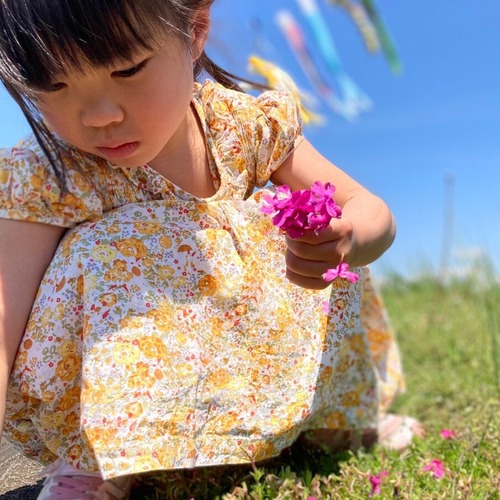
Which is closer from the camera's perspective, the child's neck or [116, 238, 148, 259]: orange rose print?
[116, 238, 148, 259]: orange rose print

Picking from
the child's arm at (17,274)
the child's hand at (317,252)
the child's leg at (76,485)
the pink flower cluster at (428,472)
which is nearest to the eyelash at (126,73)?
the child's arm at (17,274)

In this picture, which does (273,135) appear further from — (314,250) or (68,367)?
(68,367)

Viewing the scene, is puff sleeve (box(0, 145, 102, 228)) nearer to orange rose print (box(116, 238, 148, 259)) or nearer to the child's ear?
orange rose print (box(116, 238, 148, 259))

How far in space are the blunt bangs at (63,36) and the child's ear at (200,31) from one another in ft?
0.74

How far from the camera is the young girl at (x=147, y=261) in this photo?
1246 millimetres

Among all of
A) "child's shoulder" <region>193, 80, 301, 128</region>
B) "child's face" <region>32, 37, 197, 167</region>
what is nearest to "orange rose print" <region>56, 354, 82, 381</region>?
"child's face" <region>32, 37, 197, 167</region>

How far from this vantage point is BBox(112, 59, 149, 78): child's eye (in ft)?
4.15

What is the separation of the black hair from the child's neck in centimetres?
30

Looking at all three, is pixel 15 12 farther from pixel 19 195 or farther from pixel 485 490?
pixel 485 490

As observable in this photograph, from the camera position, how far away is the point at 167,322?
1343 millimetres

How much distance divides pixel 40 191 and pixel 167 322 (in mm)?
334

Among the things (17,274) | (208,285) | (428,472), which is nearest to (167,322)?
(208,285)

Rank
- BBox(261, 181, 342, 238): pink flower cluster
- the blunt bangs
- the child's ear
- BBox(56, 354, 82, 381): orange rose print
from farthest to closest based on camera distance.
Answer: the child's ear → BBox(56, 354, 82, 381): orange rose print → the blunt bangs → BBox(261, 181, 342, 238): pink flower cluster

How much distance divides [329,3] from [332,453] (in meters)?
4.86
